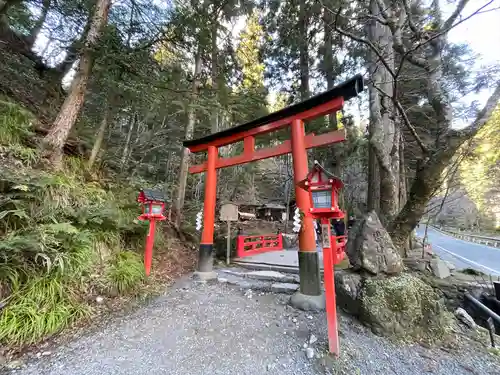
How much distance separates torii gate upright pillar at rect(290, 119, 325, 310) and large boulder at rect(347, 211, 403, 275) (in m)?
0.64

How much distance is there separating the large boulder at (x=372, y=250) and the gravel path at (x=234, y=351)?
32.4 inches

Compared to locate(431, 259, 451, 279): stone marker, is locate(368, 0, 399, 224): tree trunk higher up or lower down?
higher up

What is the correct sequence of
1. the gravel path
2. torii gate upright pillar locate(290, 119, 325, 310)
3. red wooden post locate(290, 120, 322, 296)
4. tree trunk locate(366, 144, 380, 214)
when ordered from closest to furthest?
the gravel path → torii gate upright pillar locate(290, 119, 325, 310) → red wooden post locate(290, 120, 322, 296) → tree trunk locate(366, 144, 380, 214)

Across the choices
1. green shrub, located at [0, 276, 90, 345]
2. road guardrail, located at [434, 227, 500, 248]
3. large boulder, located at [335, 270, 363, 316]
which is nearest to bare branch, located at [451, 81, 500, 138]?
large boulder, located at [335, 270, 363, 316]

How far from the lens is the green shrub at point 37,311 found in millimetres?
2367

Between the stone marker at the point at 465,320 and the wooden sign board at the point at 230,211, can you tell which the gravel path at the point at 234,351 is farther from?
the wooden sign board at the point at 230,211

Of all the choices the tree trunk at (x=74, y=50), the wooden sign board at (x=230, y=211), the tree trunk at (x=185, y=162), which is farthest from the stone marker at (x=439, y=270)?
the tree trunk at (x=74, y=50)

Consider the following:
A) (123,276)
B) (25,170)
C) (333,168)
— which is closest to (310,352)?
(123,276)

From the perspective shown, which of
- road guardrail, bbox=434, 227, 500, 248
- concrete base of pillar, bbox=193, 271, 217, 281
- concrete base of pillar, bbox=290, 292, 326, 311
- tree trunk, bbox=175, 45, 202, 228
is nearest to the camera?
concrete base of pillar, bbox=290, 292, 326, 311

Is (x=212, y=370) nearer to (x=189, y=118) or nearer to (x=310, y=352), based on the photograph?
(x=310, y=352)

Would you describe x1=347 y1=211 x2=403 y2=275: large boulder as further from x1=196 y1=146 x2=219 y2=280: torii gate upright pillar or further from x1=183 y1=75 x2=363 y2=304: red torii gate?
x1=196 y1=146 x2=219 y2=280: torii gate upright pillar

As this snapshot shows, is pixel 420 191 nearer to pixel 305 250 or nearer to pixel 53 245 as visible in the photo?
pixel 305 250

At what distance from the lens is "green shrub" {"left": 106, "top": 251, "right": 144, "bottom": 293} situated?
3612mm

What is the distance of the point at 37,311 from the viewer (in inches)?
100
